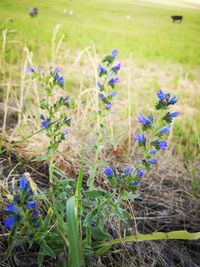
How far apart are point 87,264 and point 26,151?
761 millimetres

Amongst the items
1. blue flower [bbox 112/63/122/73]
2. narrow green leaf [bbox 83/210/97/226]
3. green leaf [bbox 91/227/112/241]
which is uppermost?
blue flower [bbox 112/63/122/73]

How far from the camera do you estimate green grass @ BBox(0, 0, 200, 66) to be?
2312 mm

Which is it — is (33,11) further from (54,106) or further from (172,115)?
(172,115)

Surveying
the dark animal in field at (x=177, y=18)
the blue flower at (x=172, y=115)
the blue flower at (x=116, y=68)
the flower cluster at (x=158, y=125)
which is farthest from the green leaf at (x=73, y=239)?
the dark animal in field at (x=177, y=18)

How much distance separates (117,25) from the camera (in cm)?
248

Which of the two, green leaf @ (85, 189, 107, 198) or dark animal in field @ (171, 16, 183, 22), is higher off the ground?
dark animal in field @ (171, 16, 183, 22)

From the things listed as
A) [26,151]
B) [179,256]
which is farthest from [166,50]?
[179,256]

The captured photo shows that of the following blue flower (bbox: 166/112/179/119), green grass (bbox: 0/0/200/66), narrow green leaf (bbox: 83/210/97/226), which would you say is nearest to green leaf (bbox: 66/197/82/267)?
narrow green leaf (bbox: 83/210/97/226)

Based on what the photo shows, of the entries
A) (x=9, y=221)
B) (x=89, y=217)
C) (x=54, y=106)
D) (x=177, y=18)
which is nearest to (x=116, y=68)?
(x=54, y=106)

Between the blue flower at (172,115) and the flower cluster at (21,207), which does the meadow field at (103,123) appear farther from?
the blue flower at (172,115)

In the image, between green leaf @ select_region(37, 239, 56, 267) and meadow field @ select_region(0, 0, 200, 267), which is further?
meadow field @ select_region(0, 0, 200, 267)

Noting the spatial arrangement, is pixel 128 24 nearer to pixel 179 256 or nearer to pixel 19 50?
pixel 19 50

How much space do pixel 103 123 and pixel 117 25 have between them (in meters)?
1.21

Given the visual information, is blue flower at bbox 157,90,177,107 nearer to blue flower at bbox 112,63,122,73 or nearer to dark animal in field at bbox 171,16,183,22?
blue flower at bbox 112,63,122,73
